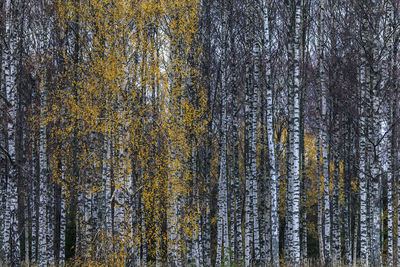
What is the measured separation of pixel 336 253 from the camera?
55.4 ft

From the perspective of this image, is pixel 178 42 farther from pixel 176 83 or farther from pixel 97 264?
pixel 97 264

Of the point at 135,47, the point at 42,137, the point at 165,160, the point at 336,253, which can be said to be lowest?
the point at 336,253

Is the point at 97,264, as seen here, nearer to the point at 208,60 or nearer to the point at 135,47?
the point at 135,47

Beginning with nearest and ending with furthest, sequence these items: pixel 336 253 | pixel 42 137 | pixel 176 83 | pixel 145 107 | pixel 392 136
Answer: pixel 145 107 < pixel 176 83 < pixel 42 137 < pixel 336 253 < pixel 392 136

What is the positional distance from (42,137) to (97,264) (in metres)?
5.81

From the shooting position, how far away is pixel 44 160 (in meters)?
14.4

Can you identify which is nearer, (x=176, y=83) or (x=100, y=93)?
(x=100, y=93)

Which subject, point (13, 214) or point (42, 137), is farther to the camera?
point (42, 137)

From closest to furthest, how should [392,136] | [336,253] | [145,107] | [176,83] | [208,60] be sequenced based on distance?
[145,107]
[176,83]
[336,253]
[392,136]
[208,60]

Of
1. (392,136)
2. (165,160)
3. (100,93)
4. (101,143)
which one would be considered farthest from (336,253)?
(100,93)

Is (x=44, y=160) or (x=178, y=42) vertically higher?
(x=178, y=42)

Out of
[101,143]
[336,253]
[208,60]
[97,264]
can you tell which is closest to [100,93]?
[101,143]

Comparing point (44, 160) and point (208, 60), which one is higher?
point (208, 60)

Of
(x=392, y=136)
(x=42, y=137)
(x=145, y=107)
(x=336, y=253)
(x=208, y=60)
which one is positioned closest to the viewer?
(x=145, y=107)
